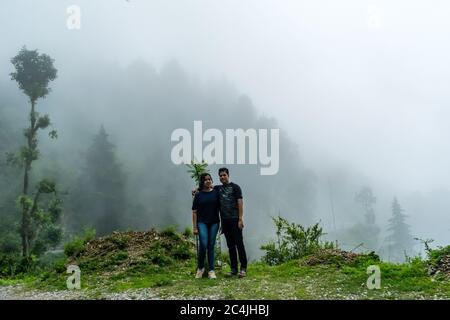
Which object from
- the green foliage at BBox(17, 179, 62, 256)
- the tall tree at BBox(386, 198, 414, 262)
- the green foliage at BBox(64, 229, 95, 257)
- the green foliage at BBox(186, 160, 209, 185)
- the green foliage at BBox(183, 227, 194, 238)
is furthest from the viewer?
the tall tree at BBox(386, 198, 414, 262)

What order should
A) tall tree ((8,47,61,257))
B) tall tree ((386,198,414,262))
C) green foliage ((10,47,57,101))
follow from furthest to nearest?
tall tree ((386,198,414,262)), green foliage ((10,47,57,101)), tall tree ((8,47,61,257))

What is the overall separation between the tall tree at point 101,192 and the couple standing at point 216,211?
61969 millimetres

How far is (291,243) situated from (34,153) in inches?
1131

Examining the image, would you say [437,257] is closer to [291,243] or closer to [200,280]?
[291,243]

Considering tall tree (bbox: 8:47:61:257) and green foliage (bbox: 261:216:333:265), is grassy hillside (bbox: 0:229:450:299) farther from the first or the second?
tall tree (bbox: 8:47:61:257)

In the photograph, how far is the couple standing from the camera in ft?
31.7

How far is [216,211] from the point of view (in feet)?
31.8

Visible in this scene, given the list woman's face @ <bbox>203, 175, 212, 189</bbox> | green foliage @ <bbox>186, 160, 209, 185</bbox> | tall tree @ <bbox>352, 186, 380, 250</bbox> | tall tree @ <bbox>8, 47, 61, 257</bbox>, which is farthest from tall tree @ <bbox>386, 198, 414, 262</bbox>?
woman's face @ <bbox>203, 175, 212, 189</bbox>

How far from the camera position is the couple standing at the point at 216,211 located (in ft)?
31.7

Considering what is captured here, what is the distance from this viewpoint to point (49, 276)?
11891 mm

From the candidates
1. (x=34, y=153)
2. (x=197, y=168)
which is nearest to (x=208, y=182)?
(x=197, y=168)

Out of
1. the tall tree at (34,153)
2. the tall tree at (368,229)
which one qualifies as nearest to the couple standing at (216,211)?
the tall tree at (34,153)

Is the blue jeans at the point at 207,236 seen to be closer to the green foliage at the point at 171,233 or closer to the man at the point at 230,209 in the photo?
the man at the point at 230,209

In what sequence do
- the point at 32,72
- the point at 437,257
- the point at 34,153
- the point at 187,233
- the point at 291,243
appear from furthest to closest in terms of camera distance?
the point at 32,72 < the point at 34,153 < the point at 187,233 < the point at 291,243 < the point at 437,257
